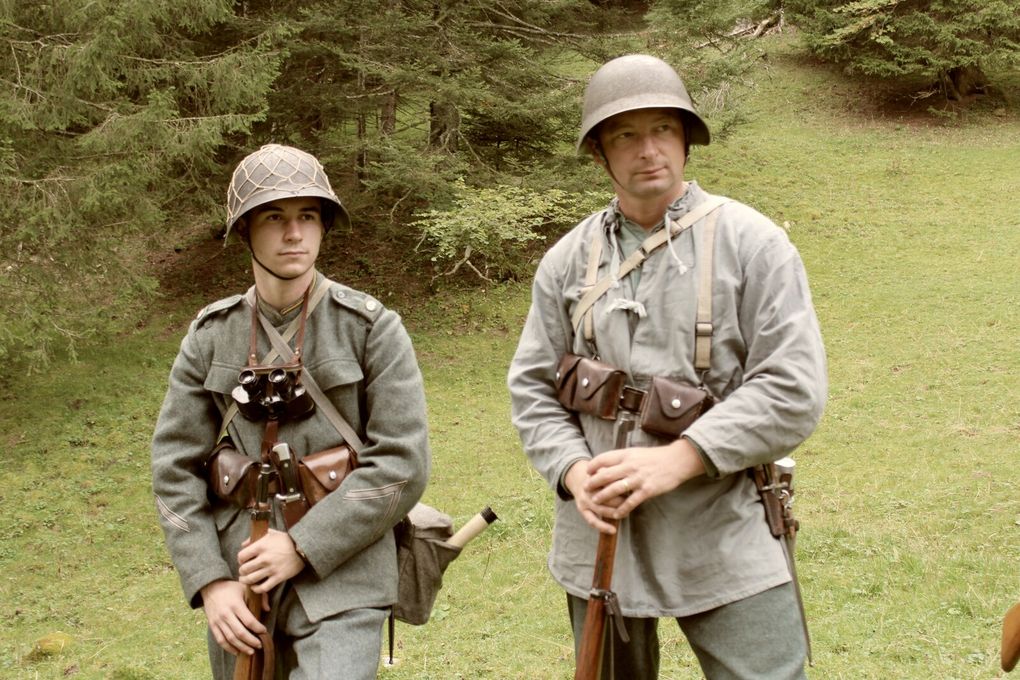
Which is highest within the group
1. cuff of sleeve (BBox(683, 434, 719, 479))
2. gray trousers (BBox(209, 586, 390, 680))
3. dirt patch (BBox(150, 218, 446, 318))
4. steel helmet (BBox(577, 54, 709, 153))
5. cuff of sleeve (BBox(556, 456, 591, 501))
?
steel helmet (BBox(577, 54, 709, 153))

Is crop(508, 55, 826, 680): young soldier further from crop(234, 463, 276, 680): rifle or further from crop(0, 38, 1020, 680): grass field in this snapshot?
crop(0, 38, 1020, 680): grass field

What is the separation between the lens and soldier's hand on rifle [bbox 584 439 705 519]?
2.54 metres

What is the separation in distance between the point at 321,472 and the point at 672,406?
1037mm

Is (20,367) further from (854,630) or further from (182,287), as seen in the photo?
(854,630)

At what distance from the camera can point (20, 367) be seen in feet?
42.2

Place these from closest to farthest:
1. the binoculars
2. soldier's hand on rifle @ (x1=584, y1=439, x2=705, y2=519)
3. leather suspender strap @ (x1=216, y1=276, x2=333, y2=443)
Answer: soldier's hand on rifle @ (x1=584, y1=439, x2=705, y2=519) < the binoculars < leather suspender strap @ (x1=216, y1=276, x2=333, y2=443)

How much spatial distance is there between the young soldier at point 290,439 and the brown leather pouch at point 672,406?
2.45ft

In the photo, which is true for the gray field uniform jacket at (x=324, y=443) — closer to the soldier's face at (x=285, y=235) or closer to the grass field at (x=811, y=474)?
the soldier's face at (x=285, y=235)

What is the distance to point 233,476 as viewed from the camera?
115 inches

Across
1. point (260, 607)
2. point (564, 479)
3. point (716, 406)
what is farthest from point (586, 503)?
point (260, 607)

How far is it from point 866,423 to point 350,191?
8.80 meters

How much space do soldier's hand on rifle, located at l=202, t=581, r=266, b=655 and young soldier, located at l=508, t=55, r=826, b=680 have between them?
0.88 meters

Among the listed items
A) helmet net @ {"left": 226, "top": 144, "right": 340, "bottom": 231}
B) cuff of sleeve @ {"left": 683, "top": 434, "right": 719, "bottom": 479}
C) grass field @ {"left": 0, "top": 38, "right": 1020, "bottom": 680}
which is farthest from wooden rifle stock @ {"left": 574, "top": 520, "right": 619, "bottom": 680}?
grass field @ {"left": 0, "top": 38, "right": 1020, "bottom": 680}

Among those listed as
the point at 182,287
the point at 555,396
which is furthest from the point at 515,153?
the point at 555,396
